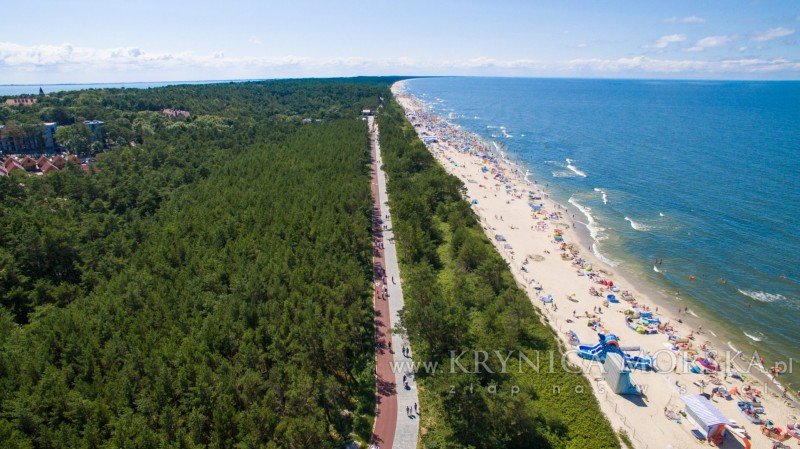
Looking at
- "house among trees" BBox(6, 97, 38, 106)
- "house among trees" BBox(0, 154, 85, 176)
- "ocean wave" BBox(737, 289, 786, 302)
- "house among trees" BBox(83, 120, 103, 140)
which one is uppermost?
"house among trees" BBox(6, 97, 38, 106)

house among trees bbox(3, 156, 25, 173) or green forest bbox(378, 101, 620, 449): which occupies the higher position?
house among trees bbox(3, 156, 25, 173)

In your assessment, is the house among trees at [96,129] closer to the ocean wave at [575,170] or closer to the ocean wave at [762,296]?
the ocean wave at [575,170]

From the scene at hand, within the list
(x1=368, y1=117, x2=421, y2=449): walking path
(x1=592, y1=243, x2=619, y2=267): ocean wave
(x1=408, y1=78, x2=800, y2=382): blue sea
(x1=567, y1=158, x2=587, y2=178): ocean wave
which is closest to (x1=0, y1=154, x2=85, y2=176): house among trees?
(x1=368, y1=117, x2=421, y2=449): walking path

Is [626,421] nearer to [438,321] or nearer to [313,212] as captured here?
[438,321]

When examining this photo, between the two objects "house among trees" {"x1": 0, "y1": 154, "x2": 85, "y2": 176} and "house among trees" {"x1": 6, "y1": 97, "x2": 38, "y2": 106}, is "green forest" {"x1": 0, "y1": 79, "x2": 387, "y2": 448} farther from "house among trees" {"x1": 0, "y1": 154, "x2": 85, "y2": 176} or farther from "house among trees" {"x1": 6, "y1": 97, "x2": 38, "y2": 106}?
"house among trees" {"x1": 6, "y1": 97, "x2": 38, "y2": 106}

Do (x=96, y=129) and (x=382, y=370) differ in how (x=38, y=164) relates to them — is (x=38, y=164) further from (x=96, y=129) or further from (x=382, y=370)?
(x=382, y=370)

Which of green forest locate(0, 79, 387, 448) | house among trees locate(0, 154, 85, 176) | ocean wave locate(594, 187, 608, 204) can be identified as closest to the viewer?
green forest locate(0, 79, 387, 448)

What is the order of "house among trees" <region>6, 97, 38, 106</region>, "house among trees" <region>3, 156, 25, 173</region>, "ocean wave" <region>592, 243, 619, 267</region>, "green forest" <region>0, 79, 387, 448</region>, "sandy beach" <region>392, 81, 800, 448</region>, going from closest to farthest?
1. "green forest" <region>0, 79, 387, 448</region>
2. "sandy beach" <region>392, 81, 800, 448</region>
3. "ocean wave" <region>592, 243, 619, 267</region>
4. "house among trees" <region>3, 156, 25, 173</region>
5. "house among trees" <region>6, 97, 38, 106</region>

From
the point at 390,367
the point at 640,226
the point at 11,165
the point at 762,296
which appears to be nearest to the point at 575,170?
the point at 640,226
